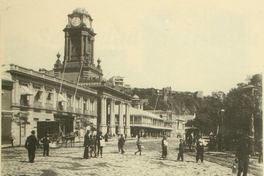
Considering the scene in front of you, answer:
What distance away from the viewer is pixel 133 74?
651 centimetres

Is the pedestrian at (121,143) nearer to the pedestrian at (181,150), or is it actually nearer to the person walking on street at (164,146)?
the person walking on street at (164,146)

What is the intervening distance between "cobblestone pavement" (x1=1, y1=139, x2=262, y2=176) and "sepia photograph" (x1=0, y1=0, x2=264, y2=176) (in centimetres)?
2

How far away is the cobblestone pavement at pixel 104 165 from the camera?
6.10 metres

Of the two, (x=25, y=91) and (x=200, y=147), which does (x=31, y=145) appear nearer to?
(x=25, y=91)

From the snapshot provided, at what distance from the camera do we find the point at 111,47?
21.2 feet

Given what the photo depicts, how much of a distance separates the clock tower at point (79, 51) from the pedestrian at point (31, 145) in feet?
4.25

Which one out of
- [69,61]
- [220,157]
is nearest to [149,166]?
[220,157]

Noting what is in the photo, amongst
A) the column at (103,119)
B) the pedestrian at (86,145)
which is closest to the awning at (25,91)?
the pedestrian at (86,145)

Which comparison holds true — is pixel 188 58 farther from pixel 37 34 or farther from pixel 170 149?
pixel 37 34

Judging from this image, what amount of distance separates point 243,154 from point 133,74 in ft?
7.56

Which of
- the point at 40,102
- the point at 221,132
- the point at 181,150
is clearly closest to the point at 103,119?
the point at 40,102

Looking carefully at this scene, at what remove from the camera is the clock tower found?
6.56 meters

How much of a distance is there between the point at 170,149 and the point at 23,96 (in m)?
2.74

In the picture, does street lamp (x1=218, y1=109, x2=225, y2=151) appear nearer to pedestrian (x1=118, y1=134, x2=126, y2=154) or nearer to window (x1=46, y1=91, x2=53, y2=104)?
pedestrian (x1=118, y1=134, x2=126, y2=154)
